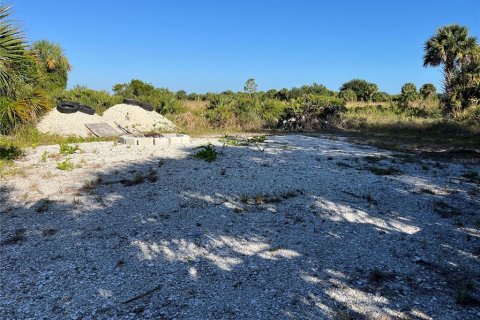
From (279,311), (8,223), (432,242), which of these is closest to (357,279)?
(279,311)

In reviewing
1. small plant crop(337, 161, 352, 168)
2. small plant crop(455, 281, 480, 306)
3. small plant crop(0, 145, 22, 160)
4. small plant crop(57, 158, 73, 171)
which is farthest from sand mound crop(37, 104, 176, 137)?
small plant crop(455, 281, 480, 306)

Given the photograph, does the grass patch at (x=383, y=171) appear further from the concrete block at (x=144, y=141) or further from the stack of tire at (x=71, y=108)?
the stack of tire at (x=71, y=108)

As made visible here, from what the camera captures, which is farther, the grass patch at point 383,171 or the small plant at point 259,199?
the grass patch at point 383,171

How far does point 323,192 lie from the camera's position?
640 centimetres

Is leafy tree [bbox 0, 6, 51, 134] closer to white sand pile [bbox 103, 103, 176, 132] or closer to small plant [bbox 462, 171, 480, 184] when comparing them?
white sand pile [bbox 103, 103, 176, 132]

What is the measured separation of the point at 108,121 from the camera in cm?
1562

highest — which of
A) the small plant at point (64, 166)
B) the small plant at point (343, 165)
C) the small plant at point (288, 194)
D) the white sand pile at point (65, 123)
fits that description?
the white sand pile at point (65, 123)

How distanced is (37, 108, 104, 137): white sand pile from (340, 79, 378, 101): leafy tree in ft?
106

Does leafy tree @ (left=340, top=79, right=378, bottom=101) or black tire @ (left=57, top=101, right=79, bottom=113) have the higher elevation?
leafy tree @ (left=340, top=79, right=378, bottom=101)

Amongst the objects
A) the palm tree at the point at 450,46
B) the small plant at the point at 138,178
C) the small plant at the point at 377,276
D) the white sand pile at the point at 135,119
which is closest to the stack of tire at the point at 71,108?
the white sand pile at the point at 135,119

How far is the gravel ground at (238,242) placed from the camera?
3.22m

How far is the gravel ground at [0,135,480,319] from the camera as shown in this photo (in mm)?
3225

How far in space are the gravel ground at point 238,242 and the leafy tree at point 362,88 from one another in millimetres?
34160

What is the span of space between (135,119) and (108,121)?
110cm
